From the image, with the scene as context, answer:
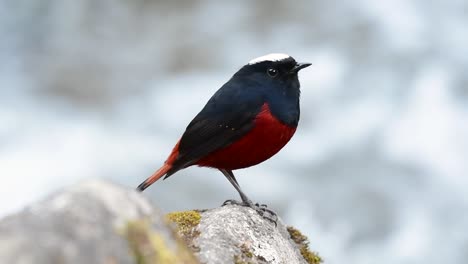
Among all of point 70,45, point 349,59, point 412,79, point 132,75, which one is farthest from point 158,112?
point 412,79

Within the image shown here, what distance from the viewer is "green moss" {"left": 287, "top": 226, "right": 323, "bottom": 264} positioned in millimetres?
4395

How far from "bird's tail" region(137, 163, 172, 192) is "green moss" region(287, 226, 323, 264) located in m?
0.80

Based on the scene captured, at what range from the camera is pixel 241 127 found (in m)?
4.81

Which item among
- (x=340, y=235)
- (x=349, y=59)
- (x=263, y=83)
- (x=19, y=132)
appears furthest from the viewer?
(x=349, y=59)

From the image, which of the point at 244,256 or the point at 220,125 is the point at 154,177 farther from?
the point at 244,256

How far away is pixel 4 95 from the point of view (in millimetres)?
14719

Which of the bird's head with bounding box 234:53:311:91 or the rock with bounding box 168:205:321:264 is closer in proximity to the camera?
the rock with bounding box 168:205:321:264

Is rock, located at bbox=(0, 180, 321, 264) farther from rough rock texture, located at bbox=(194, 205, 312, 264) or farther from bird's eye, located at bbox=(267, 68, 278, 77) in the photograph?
bird's eye, located at bbox=(267, 68, 278, 77)

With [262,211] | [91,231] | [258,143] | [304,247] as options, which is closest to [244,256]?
[262,211]

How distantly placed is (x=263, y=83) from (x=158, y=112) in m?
9.32

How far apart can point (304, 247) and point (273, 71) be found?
115cm

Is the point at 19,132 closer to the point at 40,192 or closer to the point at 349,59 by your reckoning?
the point at 40,192

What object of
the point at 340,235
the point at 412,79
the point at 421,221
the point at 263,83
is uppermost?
the point at 412,79

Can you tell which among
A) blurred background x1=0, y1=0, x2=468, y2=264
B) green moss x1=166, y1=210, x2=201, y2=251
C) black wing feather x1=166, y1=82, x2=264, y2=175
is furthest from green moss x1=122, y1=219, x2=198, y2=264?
blurred background x1=0, y1=0, x2=468, y2=264
